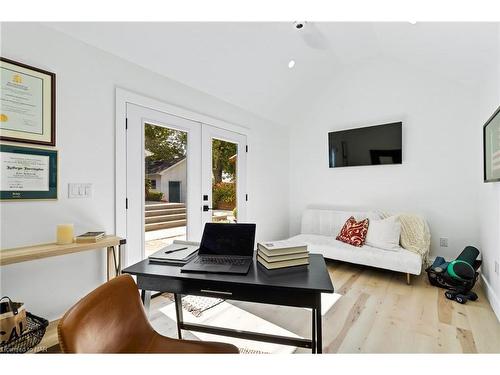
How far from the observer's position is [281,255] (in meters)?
1.33

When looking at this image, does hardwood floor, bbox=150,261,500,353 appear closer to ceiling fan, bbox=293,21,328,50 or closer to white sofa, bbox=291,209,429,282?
white sofa, bbox=291,209,429,282

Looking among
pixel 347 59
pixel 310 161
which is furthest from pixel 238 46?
pixel 310 161

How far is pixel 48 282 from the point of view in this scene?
74.6 inches

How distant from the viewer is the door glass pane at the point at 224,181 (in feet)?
10.9

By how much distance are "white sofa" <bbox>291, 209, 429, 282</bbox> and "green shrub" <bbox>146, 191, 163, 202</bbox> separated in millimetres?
2050

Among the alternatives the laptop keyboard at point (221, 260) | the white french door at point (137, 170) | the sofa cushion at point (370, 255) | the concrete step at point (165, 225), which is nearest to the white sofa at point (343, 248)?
the sofa cushion at point (370, 255)

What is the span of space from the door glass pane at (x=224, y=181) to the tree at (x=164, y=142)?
1.68ft

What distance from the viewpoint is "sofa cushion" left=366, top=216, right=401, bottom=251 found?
3197 mm

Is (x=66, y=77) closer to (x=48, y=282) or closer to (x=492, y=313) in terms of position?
(x=48, y=282)

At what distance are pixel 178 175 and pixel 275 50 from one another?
1825 millimetres

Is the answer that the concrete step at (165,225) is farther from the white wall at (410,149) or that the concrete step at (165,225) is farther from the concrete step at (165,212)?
the white wall at (410,149)

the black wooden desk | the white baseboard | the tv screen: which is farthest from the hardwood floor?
the tv screen

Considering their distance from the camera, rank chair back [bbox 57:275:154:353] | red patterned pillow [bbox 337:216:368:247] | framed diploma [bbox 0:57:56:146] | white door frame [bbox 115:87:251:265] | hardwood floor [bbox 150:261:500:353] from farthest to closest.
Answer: red patterned pillow [bbox 337:216:368:247] < white door frame [bbox 115:87:251:265] < hardwood floor [bbox 150:261:500:353] < framed diploma [bbox 0:57:56:146] < chair back [bbox 57:275:154:353]
